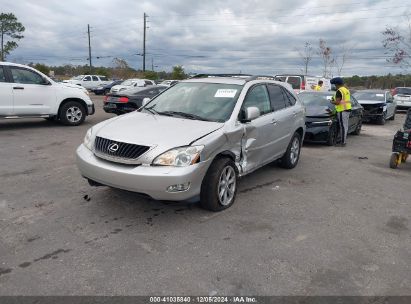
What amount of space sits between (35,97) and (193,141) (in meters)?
7.89

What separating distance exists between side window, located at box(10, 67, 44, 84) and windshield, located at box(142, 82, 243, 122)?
613 centimetres

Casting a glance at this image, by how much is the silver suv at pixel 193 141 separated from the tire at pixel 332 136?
3.83 meters

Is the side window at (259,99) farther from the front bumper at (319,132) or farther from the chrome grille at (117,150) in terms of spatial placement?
the front bumper at (319,132)

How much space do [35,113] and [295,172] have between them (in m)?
7.63

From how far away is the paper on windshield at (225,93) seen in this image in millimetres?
5169

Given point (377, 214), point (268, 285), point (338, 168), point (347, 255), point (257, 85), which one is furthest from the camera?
point (338, 168)

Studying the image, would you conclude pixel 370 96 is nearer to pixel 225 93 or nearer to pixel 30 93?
pixel 225 93

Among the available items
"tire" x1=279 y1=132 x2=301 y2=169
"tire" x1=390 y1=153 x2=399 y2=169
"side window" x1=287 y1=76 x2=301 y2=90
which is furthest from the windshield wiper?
"side window" x1=287 y1=76 x2=301 y2=90

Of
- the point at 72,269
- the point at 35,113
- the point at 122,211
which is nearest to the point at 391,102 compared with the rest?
the point at 35,113

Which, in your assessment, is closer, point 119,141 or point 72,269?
point 72,269

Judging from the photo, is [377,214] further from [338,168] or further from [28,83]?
[28,83]

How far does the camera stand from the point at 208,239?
12.8 ft

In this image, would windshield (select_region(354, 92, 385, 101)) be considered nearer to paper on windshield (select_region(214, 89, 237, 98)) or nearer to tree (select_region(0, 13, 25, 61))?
paper on windshield (select_region(214, 89, 237, 98))

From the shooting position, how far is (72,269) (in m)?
3.24
